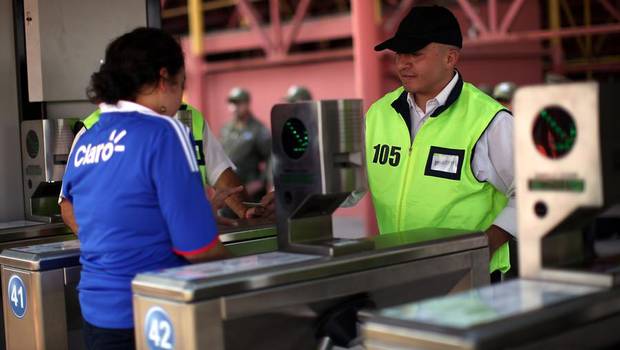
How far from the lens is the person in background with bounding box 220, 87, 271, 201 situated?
7.69 meters

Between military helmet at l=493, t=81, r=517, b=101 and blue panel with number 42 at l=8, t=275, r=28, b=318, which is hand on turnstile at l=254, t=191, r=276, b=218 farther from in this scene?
military helmet at l=493, t=81, r=517, b=101

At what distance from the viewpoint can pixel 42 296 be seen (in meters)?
2.39

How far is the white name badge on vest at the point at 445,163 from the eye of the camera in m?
2.39

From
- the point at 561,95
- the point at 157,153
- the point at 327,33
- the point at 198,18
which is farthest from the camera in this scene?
the point at 198,18

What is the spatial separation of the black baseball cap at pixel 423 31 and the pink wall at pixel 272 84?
6.83 meters

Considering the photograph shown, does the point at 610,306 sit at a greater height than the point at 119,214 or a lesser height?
lesser

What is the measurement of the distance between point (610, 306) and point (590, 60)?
1003 cm

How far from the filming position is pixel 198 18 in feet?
35.3

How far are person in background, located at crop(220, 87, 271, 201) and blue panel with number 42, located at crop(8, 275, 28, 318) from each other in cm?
513

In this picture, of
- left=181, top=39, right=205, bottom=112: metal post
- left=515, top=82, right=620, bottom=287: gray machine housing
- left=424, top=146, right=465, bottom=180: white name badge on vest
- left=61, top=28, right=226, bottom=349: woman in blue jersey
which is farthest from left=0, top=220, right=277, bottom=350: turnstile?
left=181, top=39, right=205, bottom=112: metal post

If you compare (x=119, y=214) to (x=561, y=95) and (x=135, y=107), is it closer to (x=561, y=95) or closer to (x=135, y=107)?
(x=135, y=107)

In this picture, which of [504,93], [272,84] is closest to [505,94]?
[504,93]

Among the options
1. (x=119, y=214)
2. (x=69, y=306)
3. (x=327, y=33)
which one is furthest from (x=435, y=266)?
(x=327, y=33)

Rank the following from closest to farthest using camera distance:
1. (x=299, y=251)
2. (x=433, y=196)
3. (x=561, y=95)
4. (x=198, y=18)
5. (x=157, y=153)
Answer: (x=561, y=95), (x=157, y=153), (x=299, y=251), (x=433, y=196), (x=198, y=18)
